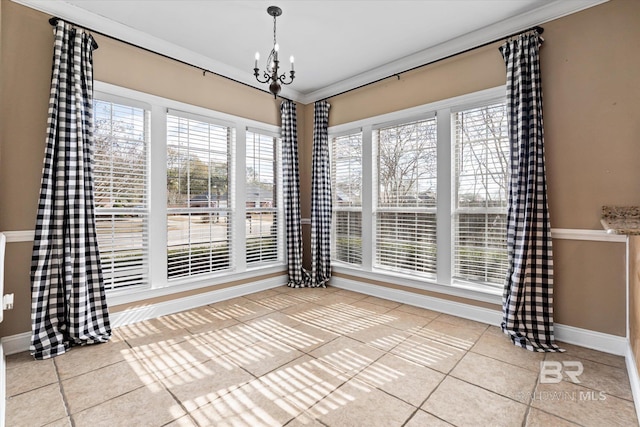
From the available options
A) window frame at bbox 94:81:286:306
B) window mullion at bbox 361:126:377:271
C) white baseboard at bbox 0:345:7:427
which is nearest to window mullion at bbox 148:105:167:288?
window frame at bbox 94:81:286:306

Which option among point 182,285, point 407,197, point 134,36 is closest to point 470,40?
point 407,197

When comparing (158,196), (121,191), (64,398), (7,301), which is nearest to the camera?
(64,398)

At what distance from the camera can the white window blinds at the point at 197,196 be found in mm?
3467

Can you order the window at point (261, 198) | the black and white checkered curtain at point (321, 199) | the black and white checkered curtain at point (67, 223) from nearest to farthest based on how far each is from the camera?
the black and white checkered curtain at point (67, 223)
the window at point (261, 198)
the black and white checkered curtain at point (321, 199)

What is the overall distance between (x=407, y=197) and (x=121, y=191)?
320 centimetres

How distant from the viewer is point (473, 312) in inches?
126

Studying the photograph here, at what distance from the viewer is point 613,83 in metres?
2.44

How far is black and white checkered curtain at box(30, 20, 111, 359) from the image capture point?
2453mm

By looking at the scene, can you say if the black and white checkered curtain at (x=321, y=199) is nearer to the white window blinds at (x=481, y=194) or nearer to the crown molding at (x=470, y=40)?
the crown molding at (x=470, y=40)

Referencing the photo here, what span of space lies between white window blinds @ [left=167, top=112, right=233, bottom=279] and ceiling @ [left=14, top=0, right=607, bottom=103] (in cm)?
82

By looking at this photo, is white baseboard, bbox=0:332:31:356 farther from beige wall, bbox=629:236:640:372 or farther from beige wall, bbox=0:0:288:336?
beige wall, bbox=629:236:640:372

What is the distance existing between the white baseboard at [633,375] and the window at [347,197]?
270 centimetres

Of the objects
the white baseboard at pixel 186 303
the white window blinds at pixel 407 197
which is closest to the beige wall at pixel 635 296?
the white window blinds at pixel 407 197

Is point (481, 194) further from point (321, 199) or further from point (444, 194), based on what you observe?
point (321, 199)
